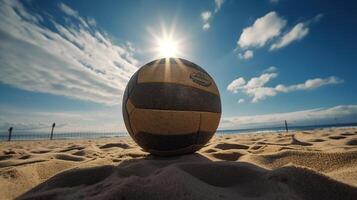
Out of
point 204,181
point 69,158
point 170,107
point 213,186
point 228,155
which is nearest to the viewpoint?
point 213,186

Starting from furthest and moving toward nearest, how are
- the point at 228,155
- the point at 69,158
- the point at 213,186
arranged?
the point at 69,158 → the point at 228,155 → the point at 213,186

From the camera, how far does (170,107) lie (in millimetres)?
2391

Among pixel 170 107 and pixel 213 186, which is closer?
pixel 213 186

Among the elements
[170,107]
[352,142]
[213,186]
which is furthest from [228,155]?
[352,142]

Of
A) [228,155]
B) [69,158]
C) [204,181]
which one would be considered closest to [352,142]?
[228,155]

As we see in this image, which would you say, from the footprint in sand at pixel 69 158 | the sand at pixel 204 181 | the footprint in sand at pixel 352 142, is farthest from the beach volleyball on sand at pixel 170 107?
the footprint in sand at pixel 352 142

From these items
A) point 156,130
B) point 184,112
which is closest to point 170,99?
point 184,112

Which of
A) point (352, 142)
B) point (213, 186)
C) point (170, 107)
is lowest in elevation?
point (213, 186)

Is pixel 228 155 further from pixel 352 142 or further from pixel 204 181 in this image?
pixel 352 142

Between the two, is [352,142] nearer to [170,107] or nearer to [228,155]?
[228,155]

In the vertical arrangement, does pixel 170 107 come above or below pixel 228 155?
above

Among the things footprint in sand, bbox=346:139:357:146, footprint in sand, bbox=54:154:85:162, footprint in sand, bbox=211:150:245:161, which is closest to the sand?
footprint in sand, bbox=211:150:245:161

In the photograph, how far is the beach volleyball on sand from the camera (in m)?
2.41

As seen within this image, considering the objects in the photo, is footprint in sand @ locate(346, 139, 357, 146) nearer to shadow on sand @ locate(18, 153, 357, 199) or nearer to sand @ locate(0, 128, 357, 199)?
sand @ locate(0, 128, 357, 199)
